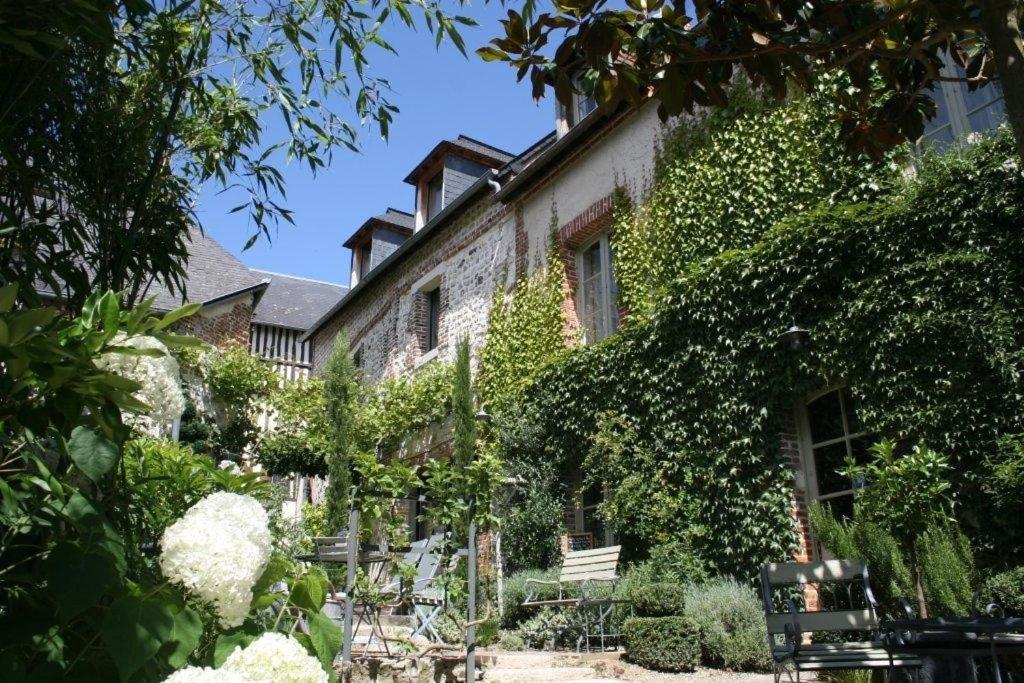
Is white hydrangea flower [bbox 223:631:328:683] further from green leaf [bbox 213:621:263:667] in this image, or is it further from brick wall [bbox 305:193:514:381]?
brick wall [bbox 305:193:514:381]

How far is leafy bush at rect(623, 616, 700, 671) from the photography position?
5.51 m

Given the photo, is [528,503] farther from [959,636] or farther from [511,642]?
[959,636]

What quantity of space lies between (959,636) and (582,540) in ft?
18.2

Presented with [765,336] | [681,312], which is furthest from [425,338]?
[765,336]

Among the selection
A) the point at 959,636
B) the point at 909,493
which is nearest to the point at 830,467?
the point at 909,493

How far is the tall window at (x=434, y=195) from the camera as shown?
13.9 meters

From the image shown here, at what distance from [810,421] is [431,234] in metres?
7.72

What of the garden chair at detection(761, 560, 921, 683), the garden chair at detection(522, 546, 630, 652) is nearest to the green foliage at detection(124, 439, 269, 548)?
the garden chair at detection(761, 560, 921, 683)

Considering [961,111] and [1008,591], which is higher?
[961,111]

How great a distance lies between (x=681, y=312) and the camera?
291 inches

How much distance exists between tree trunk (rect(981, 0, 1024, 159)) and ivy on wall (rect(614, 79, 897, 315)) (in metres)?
4.22

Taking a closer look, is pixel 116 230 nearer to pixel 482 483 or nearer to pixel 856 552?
pixel 482 483

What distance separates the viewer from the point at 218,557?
1125mm

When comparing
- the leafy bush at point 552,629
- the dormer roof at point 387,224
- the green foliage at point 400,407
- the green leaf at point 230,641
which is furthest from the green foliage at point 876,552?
the dormer roof at point 387,224
